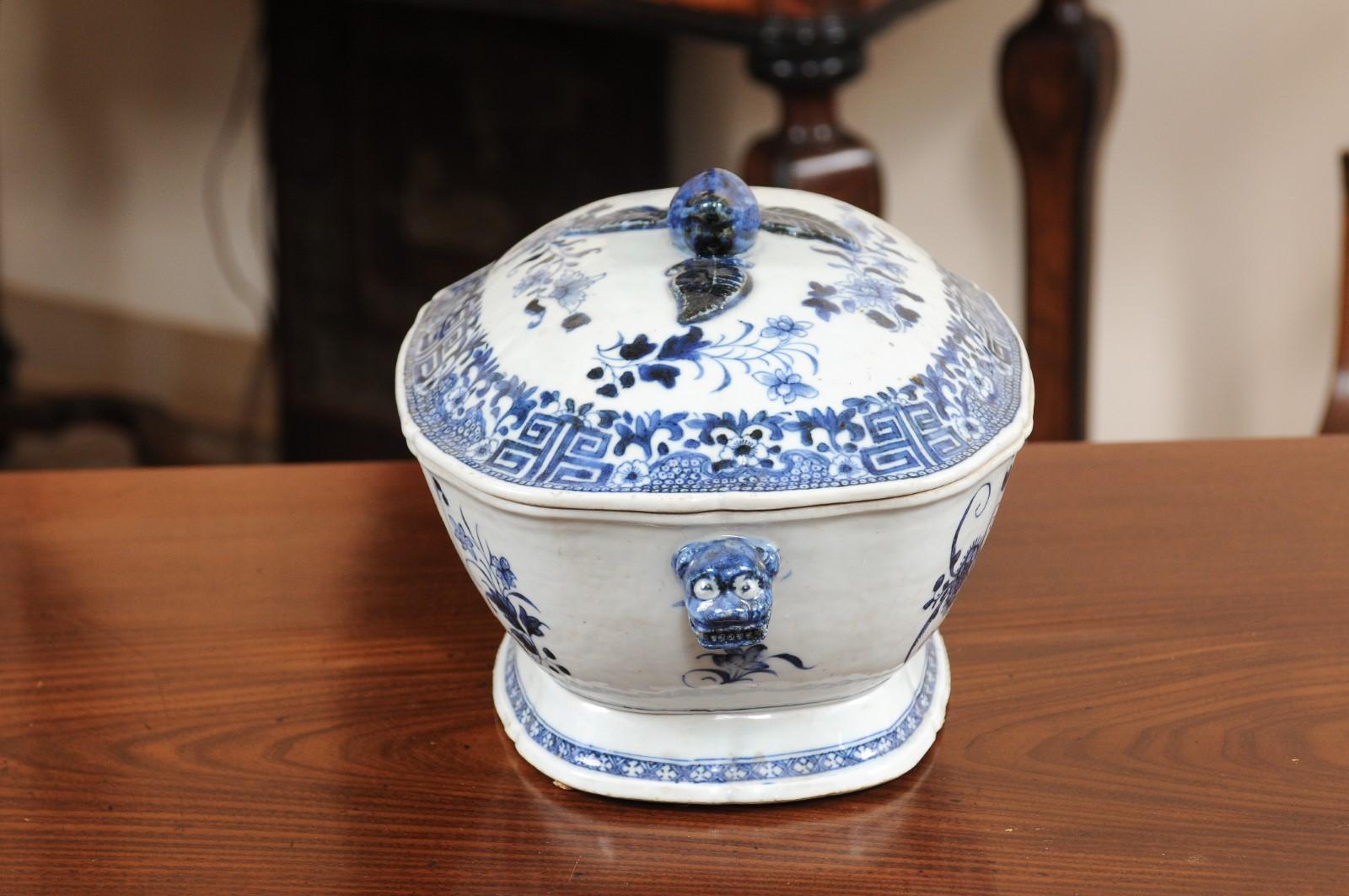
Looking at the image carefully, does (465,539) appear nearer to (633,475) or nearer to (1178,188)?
(633,475)

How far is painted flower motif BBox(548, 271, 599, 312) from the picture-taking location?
1.94 ft

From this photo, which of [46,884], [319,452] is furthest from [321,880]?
[319,452]

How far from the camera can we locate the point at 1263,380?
1.62 m

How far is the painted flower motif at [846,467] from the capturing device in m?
0.54

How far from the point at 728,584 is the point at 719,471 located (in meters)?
0.04

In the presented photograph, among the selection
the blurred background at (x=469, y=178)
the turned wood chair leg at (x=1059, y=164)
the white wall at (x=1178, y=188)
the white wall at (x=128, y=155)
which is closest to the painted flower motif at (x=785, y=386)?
the blurred background at (x=469, y=178)

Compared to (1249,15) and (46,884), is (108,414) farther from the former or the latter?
(46,884)

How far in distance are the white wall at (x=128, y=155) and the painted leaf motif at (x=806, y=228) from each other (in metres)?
1.94

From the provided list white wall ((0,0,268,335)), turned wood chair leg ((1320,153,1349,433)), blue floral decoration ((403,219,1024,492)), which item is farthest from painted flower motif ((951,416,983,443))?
white wall ((0,0,268,335))

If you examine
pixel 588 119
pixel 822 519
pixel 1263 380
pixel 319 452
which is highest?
pixel 822 519

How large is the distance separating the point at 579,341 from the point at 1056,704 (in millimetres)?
277

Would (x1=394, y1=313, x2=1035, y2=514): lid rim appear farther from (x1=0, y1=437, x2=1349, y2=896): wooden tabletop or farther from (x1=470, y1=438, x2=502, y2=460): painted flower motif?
(x1=0, y1=437, x2=1349, y2=896): wooden tabletop

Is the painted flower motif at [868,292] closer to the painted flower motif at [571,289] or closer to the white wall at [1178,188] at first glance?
the painted flower motif at [571,289]

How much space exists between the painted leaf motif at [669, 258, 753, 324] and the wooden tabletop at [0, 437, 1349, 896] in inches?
8.1
